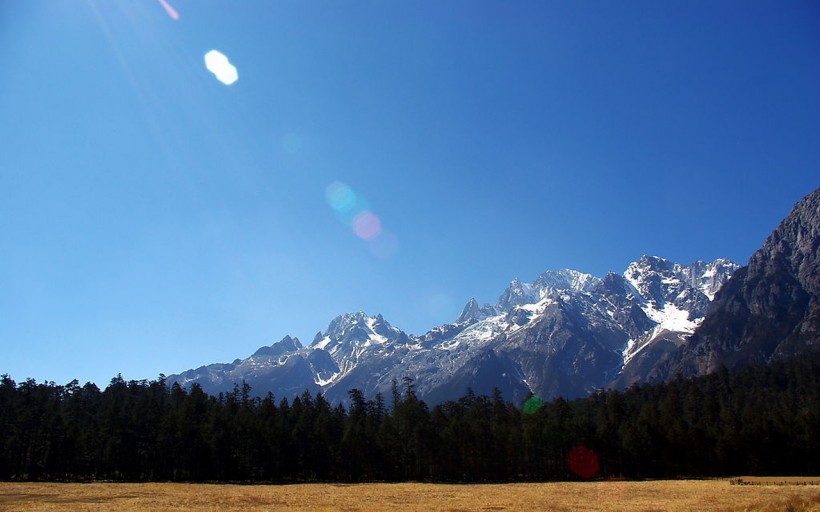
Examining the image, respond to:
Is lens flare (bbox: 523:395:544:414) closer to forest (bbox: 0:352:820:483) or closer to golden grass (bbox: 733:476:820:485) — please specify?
forest (bbox: 0:352:820:483)

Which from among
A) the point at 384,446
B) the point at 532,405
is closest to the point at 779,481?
the point at 532,405

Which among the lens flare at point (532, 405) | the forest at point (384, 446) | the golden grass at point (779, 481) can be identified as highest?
the lens flare at point (532, 405)

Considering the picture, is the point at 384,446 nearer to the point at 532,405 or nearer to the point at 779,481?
the point at 532,405

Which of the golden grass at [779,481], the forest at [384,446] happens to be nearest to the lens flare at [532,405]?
the forest at [384,446]

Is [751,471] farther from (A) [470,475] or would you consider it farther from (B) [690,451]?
(A) [470,475]

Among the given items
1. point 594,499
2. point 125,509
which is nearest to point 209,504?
point 125,509

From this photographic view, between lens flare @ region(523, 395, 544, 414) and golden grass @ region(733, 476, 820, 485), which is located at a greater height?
lens flare @ region(523, 395, 544, 414)

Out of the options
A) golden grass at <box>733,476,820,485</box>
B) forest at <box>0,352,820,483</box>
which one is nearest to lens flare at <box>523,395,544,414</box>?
forest at <box>0,352,820,483</box>

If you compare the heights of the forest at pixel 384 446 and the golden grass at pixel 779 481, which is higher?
the forest at pixel 384 446

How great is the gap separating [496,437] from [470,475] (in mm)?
8822

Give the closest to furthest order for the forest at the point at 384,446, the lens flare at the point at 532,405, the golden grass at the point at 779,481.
→ the golden grass at the point at 779,481, the forest at the point at 384,446, the lens flare at the point at 532,405

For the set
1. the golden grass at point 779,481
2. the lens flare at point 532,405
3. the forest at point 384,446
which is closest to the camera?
the golden grass at point 779,481

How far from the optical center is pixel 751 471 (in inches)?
4126

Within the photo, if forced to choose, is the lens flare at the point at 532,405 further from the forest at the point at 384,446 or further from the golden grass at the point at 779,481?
the golden grass at the point at 779,481
